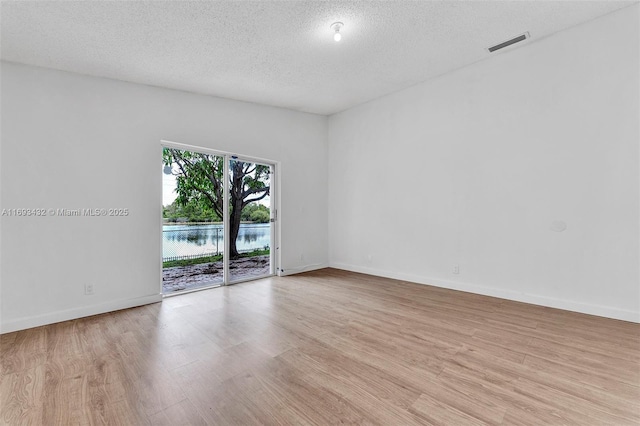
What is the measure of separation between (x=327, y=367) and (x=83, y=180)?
3.67 metres

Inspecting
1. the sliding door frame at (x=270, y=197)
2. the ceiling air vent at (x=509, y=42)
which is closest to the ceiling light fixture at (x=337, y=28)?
Result: the ceiling air vent at (x=509, y=42)

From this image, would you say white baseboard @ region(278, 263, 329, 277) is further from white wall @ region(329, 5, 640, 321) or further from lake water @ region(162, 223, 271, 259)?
white wall @ region(329, 5, 640, 321)

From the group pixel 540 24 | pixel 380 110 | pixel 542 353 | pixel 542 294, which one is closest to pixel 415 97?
pixel 380 110

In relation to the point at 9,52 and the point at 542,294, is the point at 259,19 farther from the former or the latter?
the point at 542,294

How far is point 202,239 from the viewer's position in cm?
470

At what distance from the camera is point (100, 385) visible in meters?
2.04

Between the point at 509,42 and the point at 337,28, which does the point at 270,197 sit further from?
Result: the point at 509,42

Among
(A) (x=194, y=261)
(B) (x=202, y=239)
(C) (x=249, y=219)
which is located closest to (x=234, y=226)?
(C) (x=249, y=219)

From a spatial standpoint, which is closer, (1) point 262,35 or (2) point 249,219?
(1) point 262,35

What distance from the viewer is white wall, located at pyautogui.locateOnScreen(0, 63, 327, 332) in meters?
3.22

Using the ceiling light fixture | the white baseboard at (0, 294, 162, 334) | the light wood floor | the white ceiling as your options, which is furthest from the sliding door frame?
the ceiling light fixture

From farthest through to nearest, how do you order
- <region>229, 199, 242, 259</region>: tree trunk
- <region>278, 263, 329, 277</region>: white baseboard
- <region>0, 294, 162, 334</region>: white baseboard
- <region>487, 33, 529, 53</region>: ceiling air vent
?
<region>278, 263, 329, 277</region>: white baseboard → <region>229, 199, 242, 259</region>: tree trunk → <region>487, 33, 529, 53</region>: ceiling air vent → <region>0, 294, 162, 334</region>: white baseboard

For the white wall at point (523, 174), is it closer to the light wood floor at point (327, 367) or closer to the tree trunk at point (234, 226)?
the light wood floor at point (327, 367)

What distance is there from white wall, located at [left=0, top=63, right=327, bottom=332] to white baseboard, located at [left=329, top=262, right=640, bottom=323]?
3.86 m
